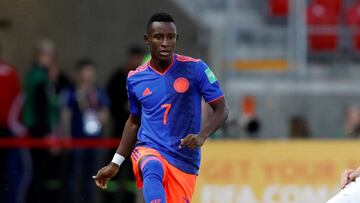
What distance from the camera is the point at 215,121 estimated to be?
7.81 meters

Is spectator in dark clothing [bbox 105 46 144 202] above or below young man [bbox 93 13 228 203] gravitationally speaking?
below

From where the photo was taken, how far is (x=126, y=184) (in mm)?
13812

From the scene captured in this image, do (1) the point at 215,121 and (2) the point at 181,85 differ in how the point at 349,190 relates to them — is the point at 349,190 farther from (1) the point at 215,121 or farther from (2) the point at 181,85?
(2) the point at 181,85

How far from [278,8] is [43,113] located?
→ 207 inches

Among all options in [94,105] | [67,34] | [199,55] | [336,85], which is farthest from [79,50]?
[336,85]

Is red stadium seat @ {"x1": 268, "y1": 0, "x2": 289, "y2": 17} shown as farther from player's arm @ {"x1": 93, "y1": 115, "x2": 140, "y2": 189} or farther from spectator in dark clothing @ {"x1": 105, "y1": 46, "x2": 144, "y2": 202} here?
player's arm @ {"x1": 93, "y1": 115, "x2": 140, "y2": 189}


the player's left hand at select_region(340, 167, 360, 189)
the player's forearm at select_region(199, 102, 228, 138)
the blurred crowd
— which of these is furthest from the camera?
the blurred crowd

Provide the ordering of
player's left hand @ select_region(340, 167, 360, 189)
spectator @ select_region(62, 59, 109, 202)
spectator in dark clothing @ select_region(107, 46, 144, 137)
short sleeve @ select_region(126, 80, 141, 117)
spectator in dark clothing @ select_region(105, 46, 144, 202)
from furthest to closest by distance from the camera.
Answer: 1. spectator in dark clothing @ select_region(107, 46, 144, 137)
2. spectator in dark clothing @ select_region(105, 46, 144, 202)
3. spectator @ select_region(62, 59, 109, 202)
4. short sleeve @ select_region(126, 80, 141, 117)
5. player's left hand @ select_region(340, 167, 360, 189)

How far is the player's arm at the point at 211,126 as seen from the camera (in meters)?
7.52

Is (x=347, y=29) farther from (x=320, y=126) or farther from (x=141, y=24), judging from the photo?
(x=141, y=24)

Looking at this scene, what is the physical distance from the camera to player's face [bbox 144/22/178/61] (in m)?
7.72

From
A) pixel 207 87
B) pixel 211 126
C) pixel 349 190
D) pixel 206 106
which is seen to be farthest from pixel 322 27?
pixel 349 190

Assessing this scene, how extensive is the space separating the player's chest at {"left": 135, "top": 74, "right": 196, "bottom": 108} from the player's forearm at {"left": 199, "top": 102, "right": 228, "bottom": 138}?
0.79 ft

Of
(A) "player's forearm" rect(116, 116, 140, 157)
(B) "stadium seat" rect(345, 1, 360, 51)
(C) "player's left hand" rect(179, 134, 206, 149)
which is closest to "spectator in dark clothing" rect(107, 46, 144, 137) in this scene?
(B) "stadium seat" rect(345, 1, 360, 51)
